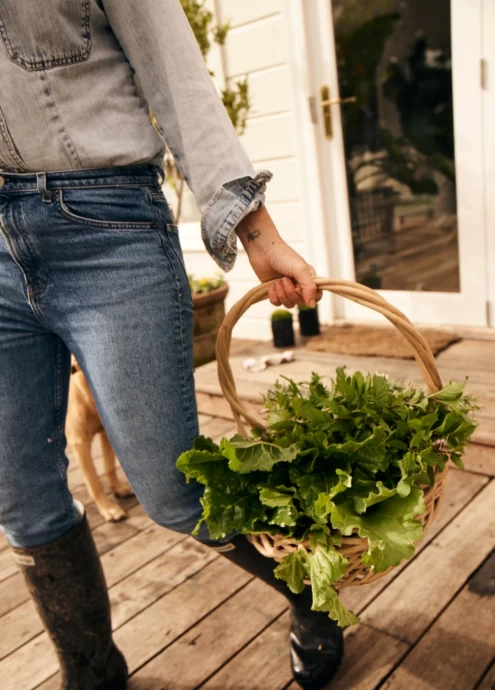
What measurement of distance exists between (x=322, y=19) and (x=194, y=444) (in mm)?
2678

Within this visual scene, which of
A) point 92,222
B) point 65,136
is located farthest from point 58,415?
point 65,136

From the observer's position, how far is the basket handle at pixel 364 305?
3.17 feet

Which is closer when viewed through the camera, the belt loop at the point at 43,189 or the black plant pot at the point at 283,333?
the belt loop at the point at 43,189

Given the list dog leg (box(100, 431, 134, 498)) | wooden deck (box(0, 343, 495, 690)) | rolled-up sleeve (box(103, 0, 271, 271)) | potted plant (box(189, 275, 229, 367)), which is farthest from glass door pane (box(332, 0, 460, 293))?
rolled-up sleeve (box(103, 0, 271, 271))

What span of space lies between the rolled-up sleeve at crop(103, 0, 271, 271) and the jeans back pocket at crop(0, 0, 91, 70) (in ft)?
0.22

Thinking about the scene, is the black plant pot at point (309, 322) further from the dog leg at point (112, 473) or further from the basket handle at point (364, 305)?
the basket handle at point (364, 305)

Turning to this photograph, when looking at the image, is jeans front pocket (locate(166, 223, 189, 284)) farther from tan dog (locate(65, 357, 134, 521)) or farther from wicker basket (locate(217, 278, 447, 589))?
tan dog (locate(65, 357, 134, 521))

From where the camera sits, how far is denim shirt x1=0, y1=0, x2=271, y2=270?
90cm

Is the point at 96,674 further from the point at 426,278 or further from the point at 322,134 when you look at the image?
the point at 322,134

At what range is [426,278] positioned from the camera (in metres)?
3.04

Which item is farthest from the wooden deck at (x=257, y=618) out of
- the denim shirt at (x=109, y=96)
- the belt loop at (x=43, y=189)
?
the belt loop at (x=43, y=189)

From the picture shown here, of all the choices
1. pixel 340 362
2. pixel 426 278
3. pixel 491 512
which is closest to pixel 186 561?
pixel 491 512

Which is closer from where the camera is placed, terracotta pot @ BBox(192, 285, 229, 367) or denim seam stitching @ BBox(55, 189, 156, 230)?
denim seam stitching @ BBox(55, 189, 156, 230)

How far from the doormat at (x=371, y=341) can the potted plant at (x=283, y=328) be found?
0.30 ft
